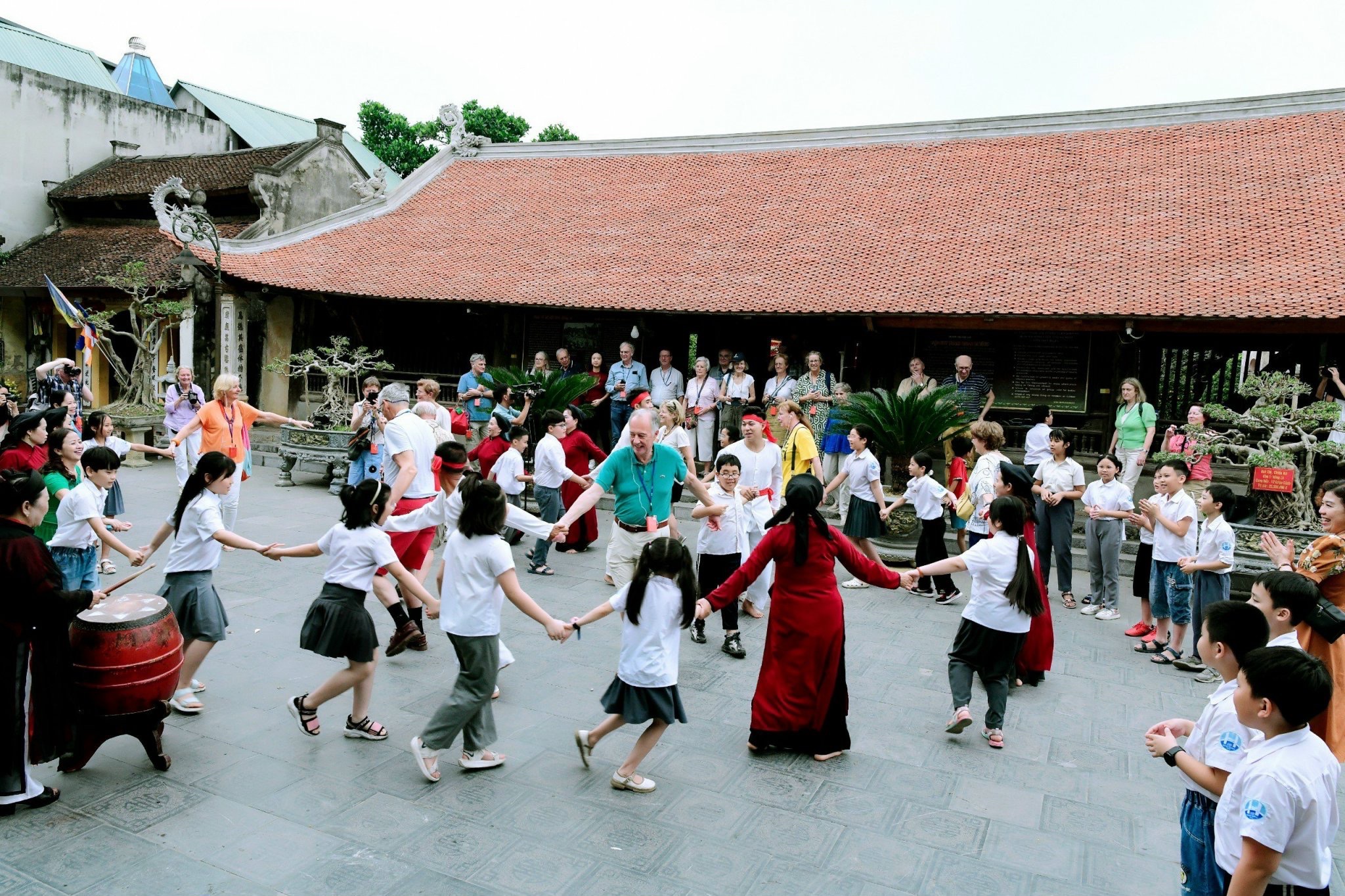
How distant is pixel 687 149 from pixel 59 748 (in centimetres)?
1717

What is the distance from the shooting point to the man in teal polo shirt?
637 cm

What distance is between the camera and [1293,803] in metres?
2.49

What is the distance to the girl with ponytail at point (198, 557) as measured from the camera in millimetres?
4945

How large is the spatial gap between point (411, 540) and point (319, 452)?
7454mm

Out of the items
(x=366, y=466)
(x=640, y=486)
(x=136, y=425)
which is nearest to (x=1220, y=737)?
(x=640, y=486)

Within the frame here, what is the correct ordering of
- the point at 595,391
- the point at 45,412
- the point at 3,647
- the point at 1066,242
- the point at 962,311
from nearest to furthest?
the point at 3,647
the point at 45,412
the point at 962,311
the point at 1066,242
the point at 595,391

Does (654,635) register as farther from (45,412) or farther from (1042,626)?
(45,412)

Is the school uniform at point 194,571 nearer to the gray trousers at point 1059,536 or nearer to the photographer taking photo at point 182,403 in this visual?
the photographer taking photo at point 182,403

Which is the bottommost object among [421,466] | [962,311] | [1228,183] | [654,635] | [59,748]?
[59,748]

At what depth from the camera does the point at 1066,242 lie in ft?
43.6

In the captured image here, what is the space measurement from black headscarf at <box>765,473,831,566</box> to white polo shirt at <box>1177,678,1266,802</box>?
2027mm

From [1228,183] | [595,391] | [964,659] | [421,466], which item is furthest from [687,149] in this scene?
[964,659]

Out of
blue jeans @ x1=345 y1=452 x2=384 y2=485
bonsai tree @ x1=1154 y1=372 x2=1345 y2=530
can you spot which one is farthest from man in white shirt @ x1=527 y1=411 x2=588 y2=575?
bonsai tree @ x1=1154 y1=372 x2=1345 y2=530

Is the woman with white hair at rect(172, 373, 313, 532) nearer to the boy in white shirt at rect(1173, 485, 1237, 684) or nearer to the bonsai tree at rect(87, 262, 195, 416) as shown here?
the boy in white shirt at rect(1173, 485, 1237, 684)
